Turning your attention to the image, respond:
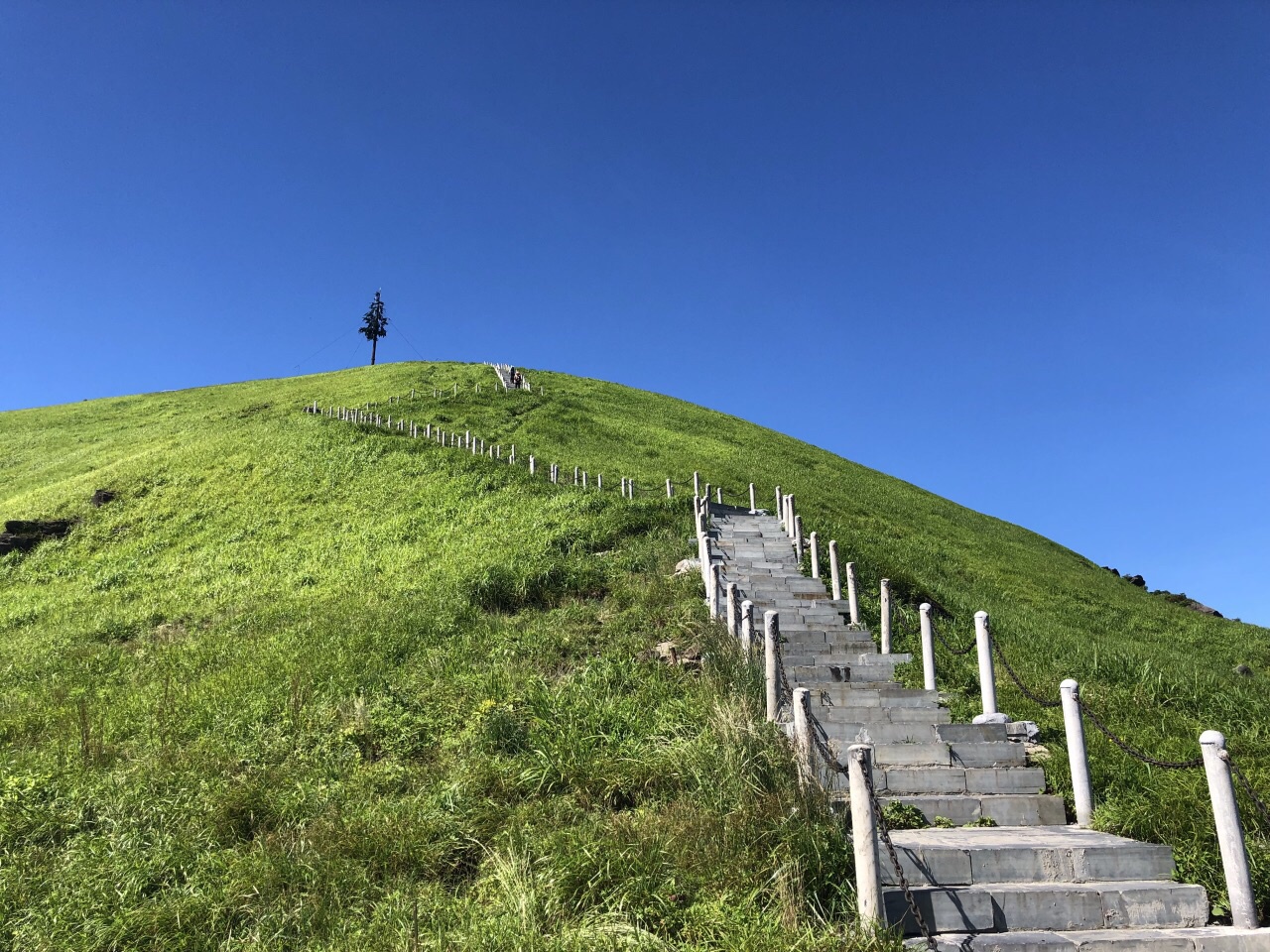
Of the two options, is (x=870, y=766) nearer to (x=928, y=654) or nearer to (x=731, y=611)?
(x=928, y=654)

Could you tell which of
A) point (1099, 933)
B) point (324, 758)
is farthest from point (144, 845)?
point (1099, 933)

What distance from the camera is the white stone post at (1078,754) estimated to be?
7.45 metres

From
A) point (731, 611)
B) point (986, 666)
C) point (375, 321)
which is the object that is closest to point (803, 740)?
point (986, 666)

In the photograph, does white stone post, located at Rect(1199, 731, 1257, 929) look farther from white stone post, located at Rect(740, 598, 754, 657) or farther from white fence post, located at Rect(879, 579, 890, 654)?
white fence post, located at Rect(879, 579, 890, 654)

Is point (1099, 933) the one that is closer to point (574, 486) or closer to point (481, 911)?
point (481, 911)

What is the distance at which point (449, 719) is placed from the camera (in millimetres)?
10461

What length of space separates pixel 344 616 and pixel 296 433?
2263 centimetres

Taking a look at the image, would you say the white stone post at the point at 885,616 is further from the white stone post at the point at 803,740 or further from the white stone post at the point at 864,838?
the white stone post at the point at 864,838

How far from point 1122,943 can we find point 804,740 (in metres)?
2.71

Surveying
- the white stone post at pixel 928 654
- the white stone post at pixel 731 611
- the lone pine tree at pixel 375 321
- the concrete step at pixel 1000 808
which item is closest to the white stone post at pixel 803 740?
the concrete step at pixel 1000 808

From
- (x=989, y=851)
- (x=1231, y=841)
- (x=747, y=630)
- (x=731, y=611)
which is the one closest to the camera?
(x=1231, y=841)

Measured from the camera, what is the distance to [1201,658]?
1867cm

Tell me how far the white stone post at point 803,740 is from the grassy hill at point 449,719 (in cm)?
18

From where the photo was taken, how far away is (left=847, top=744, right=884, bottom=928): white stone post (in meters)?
5.37
